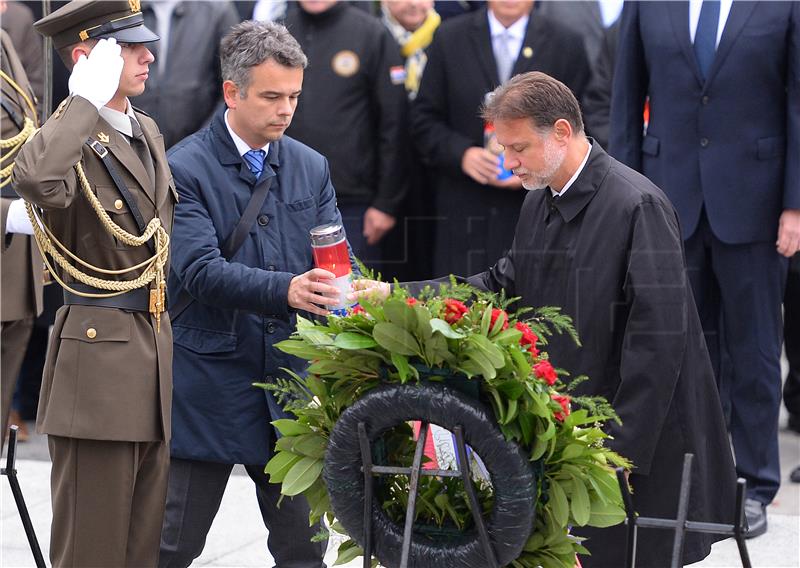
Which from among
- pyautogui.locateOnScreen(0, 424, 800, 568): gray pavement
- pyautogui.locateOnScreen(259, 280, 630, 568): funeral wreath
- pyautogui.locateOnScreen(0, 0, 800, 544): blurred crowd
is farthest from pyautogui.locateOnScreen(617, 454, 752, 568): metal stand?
pyautogui.locateOnScreen(0, 0, 800, 544): blurred crowd

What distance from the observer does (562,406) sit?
125 inches

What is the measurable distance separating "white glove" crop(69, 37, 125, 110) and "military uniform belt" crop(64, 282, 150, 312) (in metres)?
0.51

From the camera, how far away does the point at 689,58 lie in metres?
5.46

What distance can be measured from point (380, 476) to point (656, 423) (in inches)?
33.6

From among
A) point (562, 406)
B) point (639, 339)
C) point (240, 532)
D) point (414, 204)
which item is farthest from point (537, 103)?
point (414, 204)

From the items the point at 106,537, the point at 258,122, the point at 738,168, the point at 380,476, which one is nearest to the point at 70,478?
the point at 106,537

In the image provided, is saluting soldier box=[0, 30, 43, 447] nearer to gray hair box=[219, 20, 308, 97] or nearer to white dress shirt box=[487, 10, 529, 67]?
gray hair box=[219, 20, 308, 97]

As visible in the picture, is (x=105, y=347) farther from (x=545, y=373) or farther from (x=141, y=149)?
(x=545, y=373)

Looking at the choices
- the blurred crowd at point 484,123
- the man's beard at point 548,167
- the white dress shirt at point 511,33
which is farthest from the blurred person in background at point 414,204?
the man's beard at point 548,167

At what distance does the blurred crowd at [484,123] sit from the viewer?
543cm

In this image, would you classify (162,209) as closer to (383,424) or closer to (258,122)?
(258,122)

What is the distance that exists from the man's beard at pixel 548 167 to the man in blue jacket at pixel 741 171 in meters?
1.71

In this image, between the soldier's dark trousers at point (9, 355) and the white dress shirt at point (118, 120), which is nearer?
the white dress shirt at point (118, 120)

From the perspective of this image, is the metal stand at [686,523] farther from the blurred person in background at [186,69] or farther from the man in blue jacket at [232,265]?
the blurred person in background at [186,69]
